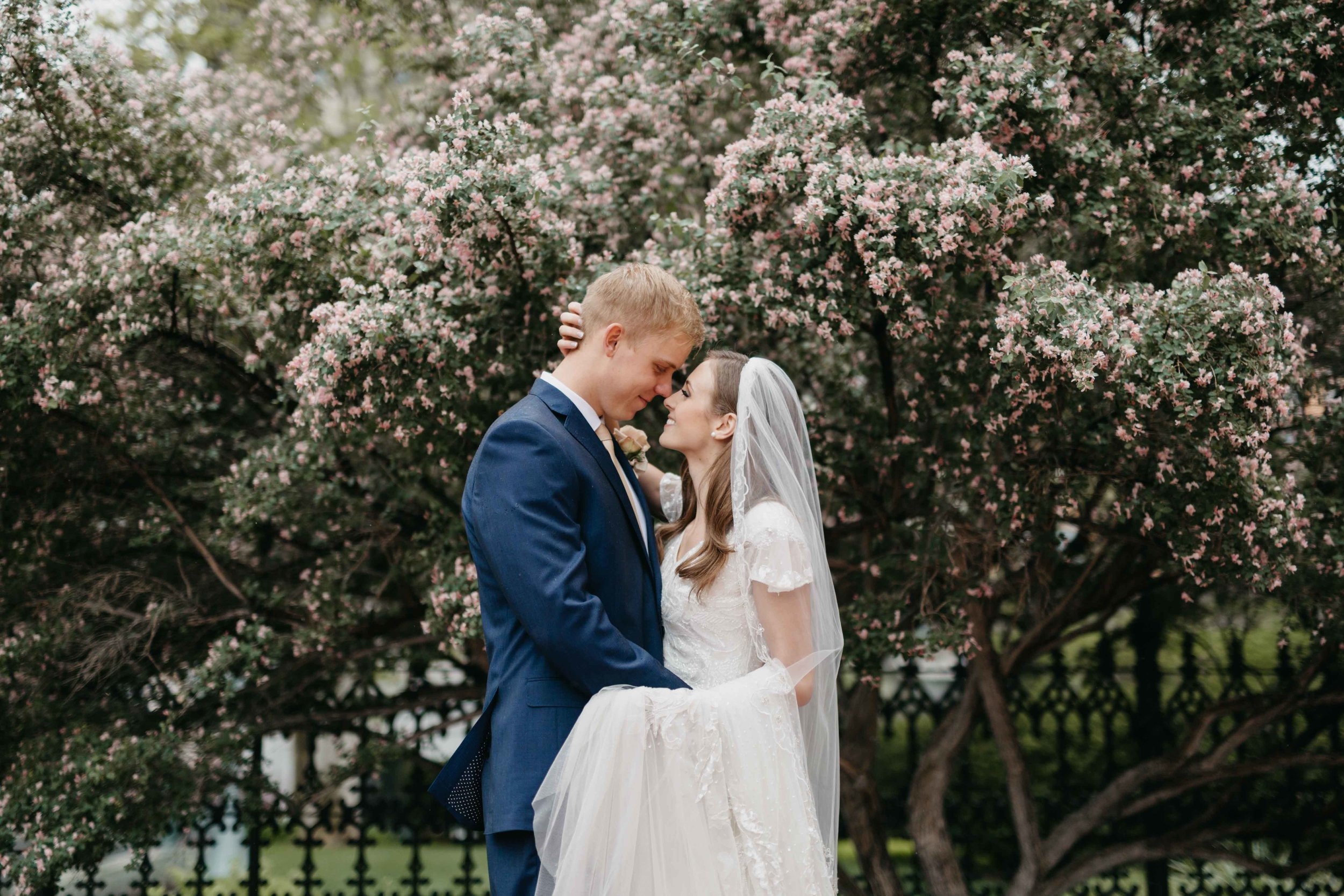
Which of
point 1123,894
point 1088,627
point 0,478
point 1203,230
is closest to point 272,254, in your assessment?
point 0,478

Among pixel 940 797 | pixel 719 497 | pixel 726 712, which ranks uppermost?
pixel 719 497

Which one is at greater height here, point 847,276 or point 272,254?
point 272,254

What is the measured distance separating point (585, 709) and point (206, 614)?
3.14 m

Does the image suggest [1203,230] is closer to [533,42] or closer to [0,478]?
[533,42]

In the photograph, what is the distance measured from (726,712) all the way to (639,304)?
3.75ft

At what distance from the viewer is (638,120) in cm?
450

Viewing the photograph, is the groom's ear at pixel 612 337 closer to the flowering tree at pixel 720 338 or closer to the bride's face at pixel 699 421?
the bride's face at pixel 699 421

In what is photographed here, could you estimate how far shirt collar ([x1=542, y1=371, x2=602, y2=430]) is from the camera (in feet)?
9.14

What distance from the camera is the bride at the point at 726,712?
2537mm

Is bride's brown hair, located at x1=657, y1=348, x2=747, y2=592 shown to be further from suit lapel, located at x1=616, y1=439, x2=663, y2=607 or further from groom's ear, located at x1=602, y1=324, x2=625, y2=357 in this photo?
groom's ear, located at x1=602, y1=324, x2=625, y2=357

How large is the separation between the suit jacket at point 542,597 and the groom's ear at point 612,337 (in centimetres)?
19

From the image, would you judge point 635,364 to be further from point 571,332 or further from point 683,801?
point 683,801

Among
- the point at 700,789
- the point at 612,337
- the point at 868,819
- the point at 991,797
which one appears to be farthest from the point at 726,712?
the point at 991,797

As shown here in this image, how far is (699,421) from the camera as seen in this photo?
3.13 meters
